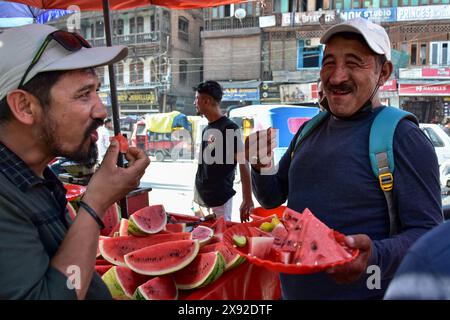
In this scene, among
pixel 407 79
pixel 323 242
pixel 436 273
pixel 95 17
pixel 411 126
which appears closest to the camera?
pixel 436 273

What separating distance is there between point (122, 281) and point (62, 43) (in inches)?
52.5

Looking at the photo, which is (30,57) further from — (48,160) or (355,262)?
(355,262)

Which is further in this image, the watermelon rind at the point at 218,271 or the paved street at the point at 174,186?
the paved street at the point at 174,186

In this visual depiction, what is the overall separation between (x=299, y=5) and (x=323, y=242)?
28.2m

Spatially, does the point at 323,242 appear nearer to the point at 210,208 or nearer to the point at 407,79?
the point at 210,208

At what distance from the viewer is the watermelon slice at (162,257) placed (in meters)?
2.13

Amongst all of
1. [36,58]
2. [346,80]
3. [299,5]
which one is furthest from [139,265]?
[299,5]

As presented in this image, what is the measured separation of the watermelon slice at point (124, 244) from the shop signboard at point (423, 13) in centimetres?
2659

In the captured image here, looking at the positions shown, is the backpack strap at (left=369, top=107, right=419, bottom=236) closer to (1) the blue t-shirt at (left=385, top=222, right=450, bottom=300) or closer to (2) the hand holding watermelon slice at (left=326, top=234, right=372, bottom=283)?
(2) the hand holding watermelon slice at (left=326, top=234, right=372, bottom=283)

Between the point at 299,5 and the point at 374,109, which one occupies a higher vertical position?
the point at 299,5

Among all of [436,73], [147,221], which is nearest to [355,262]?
[147,221]

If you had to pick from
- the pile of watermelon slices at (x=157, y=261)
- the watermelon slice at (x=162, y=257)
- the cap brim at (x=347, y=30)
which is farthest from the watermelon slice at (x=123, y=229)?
the cap brim at (x=347, y=30)

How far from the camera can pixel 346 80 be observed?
6.09 ft

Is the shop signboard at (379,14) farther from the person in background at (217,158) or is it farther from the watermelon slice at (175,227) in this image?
the watermelon slice at (175,227)
